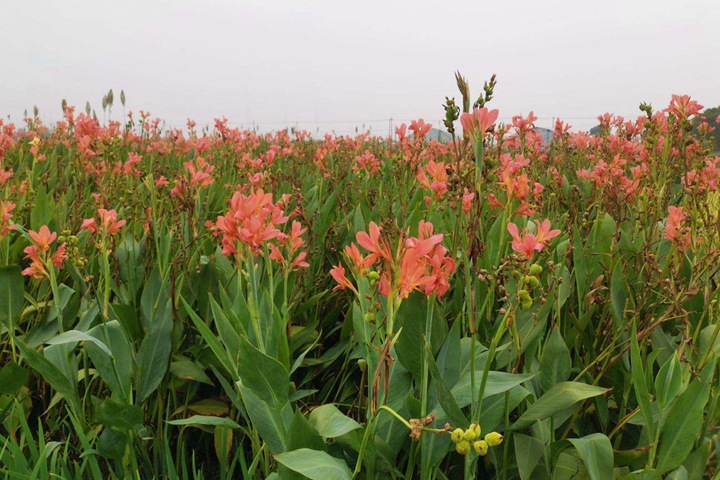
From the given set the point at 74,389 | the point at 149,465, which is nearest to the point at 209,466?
the point at 149,465

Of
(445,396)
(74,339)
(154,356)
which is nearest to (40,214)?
(154,356)

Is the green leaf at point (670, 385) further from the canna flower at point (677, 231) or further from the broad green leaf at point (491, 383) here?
the canna flower at point (677, 231)

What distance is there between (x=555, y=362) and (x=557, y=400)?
0.17 m

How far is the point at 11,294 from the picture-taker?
4.98ft

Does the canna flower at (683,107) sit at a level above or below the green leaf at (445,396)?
above

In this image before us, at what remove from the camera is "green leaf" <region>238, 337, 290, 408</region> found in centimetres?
91

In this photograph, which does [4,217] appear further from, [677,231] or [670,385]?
[677,231]

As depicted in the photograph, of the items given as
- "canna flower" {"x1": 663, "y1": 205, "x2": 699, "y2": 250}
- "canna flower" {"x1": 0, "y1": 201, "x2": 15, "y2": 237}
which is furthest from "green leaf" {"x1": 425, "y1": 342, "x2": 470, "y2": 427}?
"canna flower" {"x1": 0, "y1": 201, "x2": 15, "y2": 237}

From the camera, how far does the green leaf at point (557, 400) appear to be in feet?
3.12

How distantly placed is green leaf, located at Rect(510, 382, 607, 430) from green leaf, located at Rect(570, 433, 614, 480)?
7cm

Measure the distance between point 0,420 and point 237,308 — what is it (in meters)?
0.63

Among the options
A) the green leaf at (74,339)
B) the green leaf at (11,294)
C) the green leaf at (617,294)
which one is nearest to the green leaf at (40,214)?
the green leaf at (11,294)

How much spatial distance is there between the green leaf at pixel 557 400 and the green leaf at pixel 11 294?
4.68 ft

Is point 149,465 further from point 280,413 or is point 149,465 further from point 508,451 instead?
point 508,451
